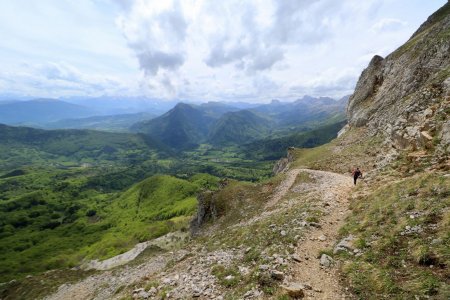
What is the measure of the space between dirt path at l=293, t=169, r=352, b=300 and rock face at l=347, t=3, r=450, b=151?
1018cm

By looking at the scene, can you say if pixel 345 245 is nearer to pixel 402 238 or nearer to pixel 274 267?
pixel 402 238

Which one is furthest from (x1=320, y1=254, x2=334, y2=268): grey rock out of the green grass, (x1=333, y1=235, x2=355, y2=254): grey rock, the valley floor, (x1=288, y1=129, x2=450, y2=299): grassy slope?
the green grass

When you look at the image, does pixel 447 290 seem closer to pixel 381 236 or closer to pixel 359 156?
pixel 381 236

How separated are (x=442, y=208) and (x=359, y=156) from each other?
31.3 meters

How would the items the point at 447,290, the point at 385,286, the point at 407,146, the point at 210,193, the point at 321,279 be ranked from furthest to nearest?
the point at 210,193 < the point at 407,146 < the point at 321,279 < the point at 385,286 < the point at 447,290

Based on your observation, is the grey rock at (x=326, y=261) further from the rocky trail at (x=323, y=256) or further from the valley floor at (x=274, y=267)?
the valley floor at (x=274, y=267)

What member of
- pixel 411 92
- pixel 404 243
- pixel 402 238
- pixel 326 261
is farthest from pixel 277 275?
pixel 411 92

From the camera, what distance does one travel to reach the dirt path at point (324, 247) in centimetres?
1466

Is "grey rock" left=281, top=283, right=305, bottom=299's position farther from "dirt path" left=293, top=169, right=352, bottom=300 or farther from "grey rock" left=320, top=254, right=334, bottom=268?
"grey rock" left=320, top=254, right=334, bottom=268

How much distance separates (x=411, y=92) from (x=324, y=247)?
4837 centimetres

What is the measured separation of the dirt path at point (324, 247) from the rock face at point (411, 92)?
10.2 meters

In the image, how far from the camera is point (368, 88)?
7894cm

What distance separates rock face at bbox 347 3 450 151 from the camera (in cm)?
3005

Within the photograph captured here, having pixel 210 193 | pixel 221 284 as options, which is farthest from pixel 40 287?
pixel 221 284
